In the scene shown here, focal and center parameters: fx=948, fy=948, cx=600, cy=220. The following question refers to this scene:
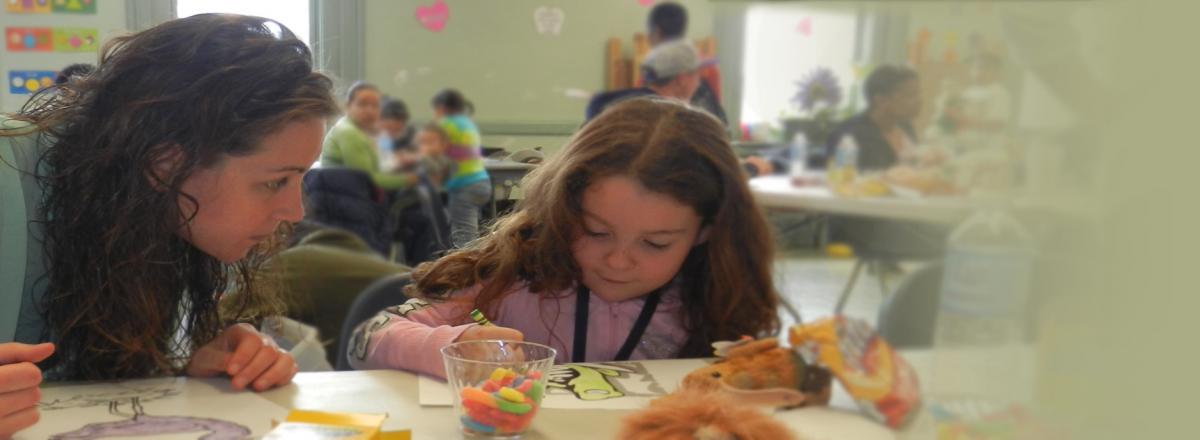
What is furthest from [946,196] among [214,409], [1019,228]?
[214,409]

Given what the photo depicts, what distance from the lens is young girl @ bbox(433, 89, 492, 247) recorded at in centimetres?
120

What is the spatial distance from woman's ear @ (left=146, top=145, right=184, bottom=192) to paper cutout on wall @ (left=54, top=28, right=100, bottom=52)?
809 millimetres

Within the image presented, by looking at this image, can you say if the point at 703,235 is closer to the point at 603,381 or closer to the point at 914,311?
the point at 603,381

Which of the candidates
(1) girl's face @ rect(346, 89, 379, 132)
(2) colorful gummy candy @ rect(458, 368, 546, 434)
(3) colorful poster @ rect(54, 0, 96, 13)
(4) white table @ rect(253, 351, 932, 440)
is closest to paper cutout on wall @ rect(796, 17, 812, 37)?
(4) white table @ rect(253, 351, 932, 440)

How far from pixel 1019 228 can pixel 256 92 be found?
87 centimetres

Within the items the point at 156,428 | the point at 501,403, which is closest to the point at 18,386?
the point at 156,428

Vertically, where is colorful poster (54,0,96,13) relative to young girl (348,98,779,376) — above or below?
above

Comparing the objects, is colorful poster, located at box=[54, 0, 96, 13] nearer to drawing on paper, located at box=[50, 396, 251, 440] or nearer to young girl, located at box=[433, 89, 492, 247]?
young girl, located at box=[433, 89, 492, 247]

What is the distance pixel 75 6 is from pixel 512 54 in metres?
0.84

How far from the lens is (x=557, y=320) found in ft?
3.88

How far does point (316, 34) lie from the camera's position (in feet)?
3.77

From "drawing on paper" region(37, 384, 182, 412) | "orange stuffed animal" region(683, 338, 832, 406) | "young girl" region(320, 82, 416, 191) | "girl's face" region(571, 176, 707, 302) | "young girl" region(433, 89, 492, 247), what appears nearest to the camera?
"orange stuffed animal" region(683, 338, 832, 406)

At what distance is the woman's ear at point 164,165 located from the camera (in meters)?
0.92

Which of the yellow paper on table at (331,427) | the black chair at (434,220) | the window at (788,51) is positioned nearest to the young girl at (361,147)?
the black chair at (434,220)
